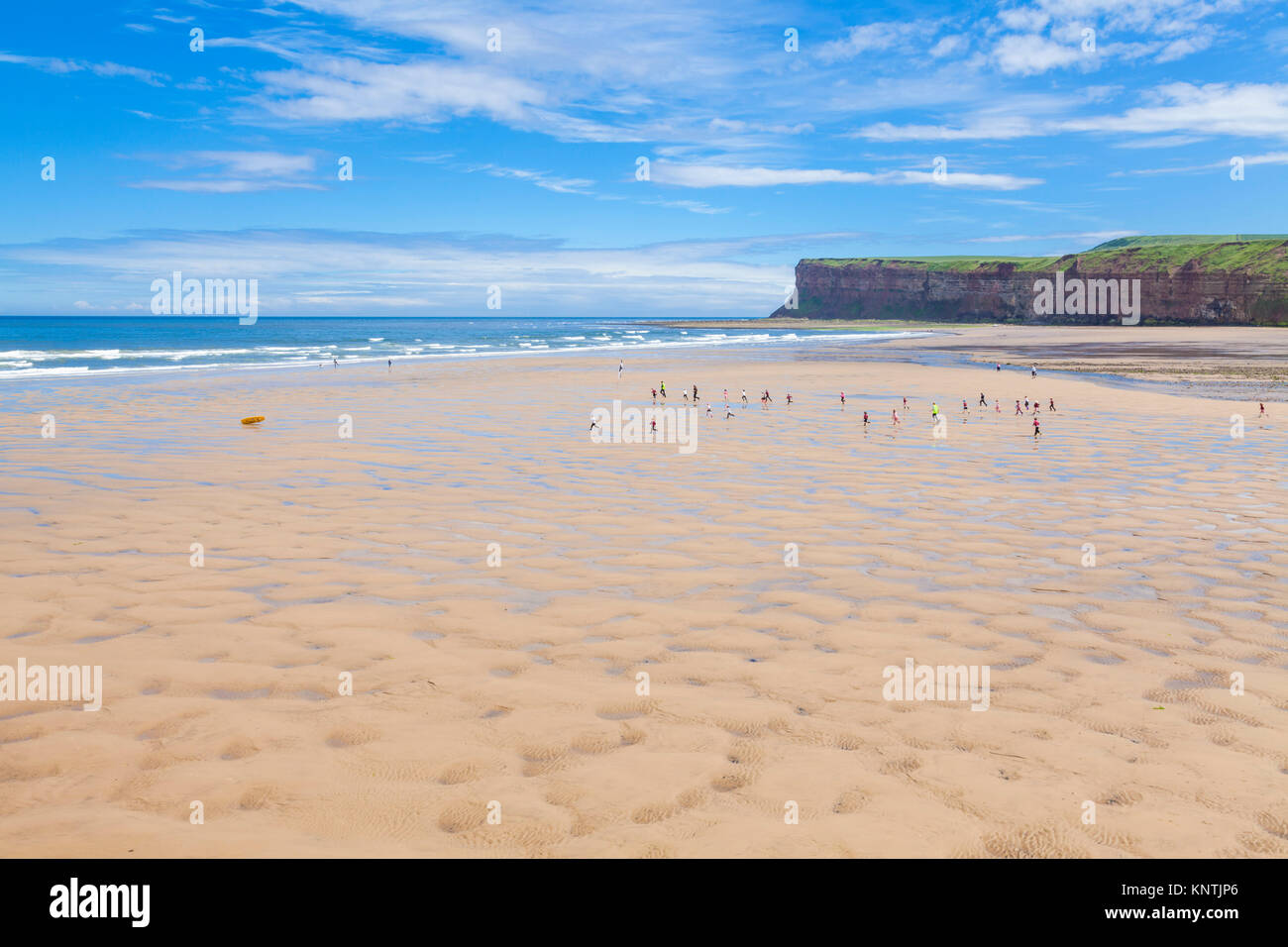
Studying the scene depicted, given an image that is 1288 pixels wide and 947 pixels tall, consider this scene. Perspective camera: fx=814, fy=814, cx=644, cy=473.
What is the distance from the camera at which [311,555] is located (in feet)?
31.2

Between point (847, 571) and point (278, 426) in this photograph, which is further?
point (278, 426)

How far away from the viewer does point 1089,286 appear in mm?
136750

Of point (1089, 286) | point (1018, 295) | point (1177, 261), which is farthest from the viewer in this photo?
point (1018, 295)

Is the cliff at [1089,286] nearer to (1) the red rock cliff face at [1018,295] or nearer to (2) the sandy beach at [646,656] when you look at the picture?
(1) the red rock cliff face at [1018,295]

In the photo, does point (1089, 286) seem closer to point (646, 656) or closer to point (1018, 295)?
point (1018, 295)

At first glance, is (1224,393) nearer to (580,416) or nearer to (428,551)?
(580,416)

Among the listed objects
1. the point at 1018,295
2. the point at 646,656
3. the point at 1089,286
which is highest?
the point at 1018,295

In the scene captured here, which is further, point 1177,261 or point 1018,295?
point 1018,295

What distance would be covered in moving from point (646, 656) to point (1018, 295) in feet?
536

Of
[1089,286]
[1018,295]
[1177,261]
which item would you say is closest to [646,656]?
[1177,261]

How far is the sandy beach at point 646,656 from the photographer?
4.37 meters
